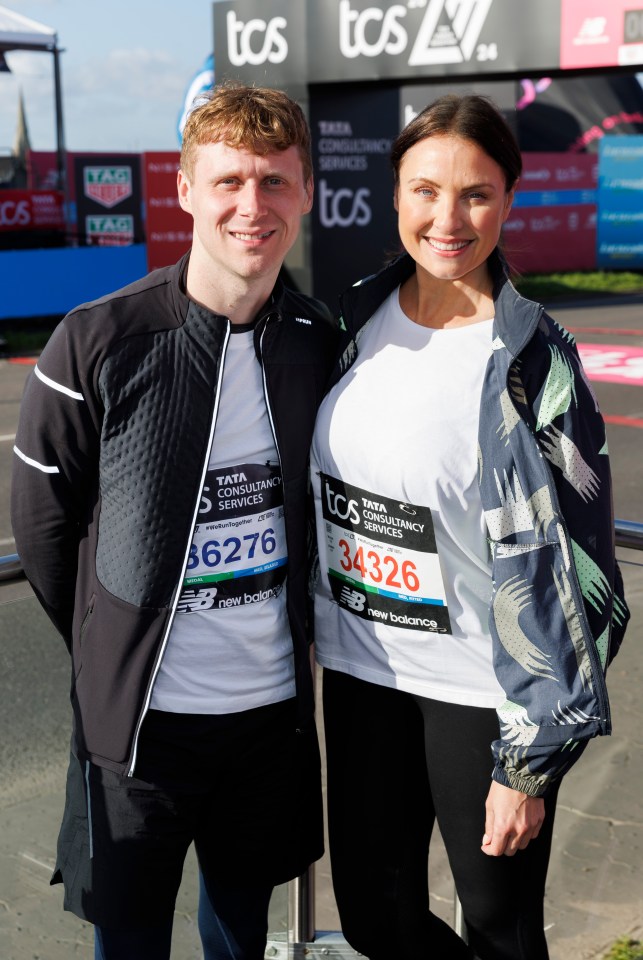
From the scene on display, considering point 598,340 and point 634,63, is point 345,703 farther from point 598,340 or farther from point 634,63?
point 598,340

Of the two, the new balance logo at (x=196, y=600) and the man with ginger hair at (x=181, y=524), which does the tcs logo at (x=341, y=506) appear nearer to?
the man with ginger hair at (x=181, y=524)

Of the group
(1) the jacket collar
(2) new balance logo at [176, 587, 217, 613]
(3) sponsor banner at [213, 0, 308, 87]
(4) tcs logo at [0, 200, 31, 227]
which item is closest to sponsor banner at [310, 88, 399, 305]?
(3) sponsor banner at [213, 0, 308, 87]

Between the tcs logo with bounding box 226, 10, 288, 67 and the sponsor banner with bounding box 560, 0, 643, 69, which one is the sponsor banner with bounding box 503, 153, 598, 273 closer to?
the tcs logo with bounding box 226, 10, 288, 67

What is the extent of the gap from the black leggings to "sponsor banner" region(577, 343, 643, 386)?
8828mm

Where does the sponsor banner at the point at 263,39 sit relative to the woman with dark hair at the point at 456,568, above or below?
above

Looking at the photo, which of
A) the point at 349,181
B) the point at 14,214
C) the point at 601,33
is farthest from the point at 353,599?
the point at 14,214

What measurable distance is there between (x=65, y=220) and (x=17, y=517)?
551 inches

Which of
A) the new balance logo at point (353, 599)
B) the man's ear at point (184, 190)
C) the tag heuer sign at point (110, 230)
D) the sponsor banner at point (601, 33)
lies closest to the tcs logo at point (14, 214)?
the tag heuer sign at point (110, 230)

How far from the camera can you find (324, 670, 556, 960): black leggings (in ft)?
5.78

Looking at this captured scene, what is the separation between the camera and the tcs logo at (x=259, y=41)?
37.8 feet

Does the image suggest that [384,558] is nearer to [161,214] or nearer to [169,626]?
[169,626]

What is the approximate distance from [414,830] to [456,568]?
0.48 metres

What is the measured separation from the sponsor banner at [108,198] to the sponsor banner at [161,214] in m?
0.17

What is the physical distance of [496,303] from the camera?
5.63ft
